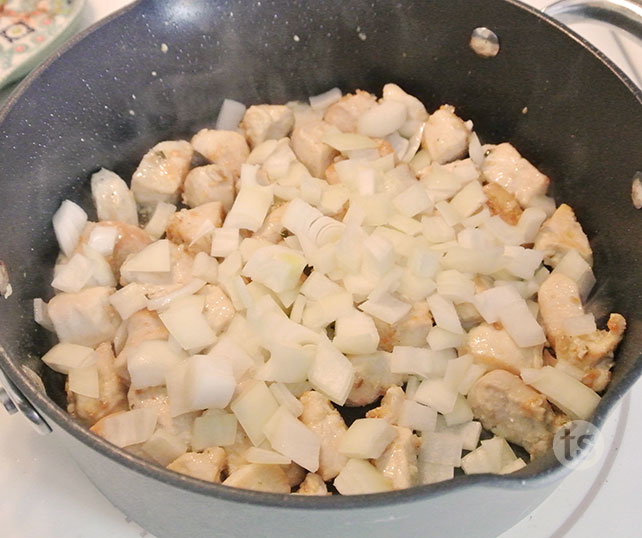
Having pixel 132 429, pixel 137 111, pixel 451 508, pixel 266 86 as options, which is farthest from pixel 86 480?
pixel 266 86

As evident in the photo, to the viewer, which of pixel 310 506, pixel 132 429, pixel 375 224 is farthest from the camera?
pixel 375 224

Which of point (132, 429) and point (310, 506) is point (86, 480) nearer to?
point (132, 429)

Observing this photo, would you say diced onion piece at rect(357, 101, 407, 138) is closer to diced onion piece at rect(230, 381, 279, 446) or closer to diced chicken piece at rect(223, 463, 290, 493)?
diced onion piece at rect(230, 381, 279, 446)

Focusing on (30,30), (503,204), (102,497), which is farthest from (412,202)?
(30,30)

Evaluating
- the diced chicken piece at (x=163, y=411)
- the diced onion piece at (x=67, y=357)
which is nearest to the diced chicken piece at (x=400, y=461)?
the diced chicken piece at (x=163, y=411)

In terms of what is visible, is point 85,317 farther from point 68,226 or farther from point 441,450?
point 441,450

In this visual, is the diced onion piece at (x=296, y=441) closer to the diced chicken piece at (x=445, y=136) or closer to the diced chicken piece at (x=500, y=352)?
the diced chicken piece at (x=500, y=352)
